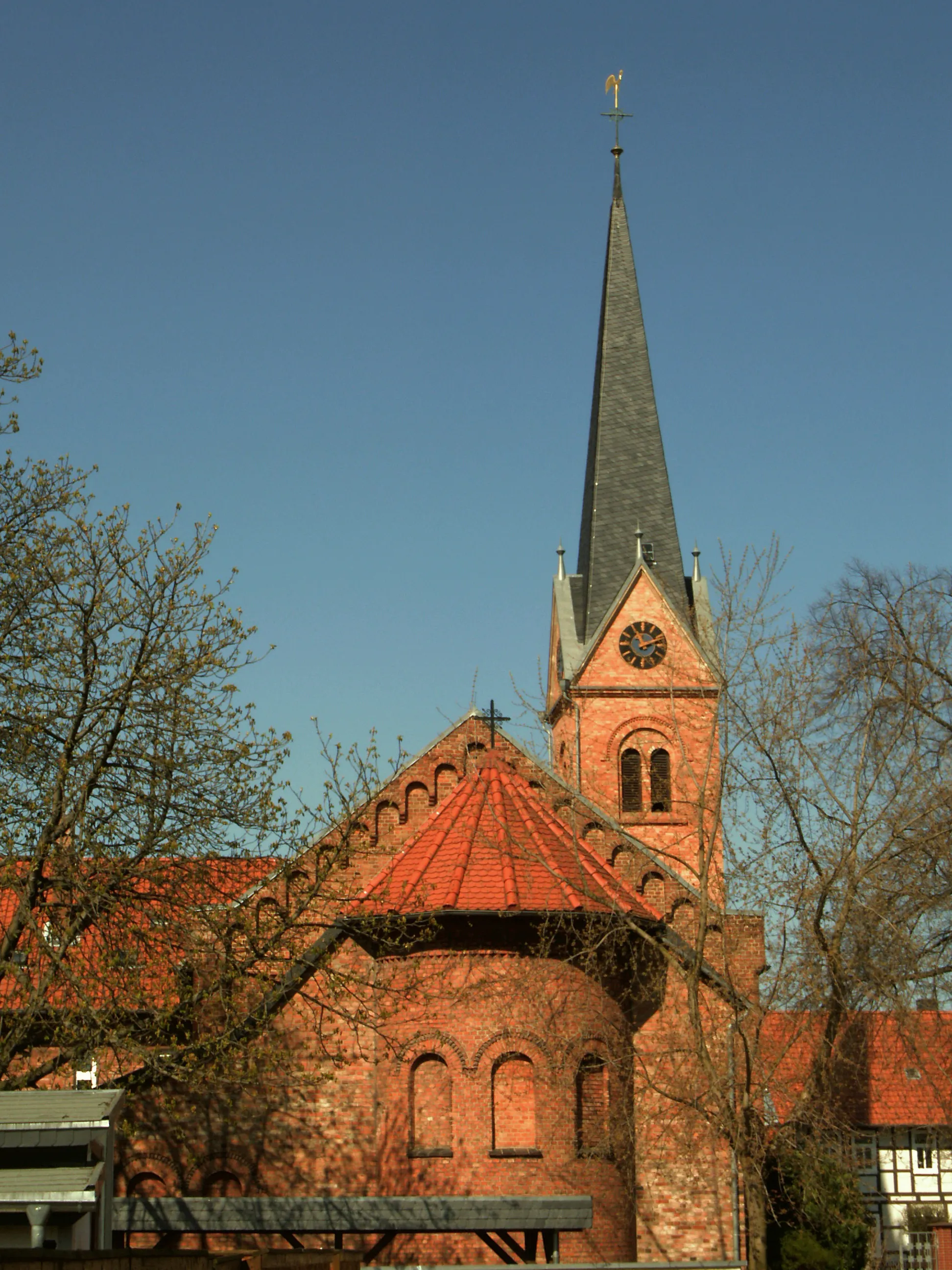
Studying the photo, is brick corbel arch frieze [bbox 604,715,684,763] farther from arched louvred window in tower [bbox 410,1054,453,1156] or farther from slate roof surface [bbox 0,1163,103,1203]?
slate roof surface [bbox 0,1163,103,1203]

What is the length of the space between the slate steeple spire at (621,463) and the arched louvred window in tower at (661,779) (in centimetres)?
364

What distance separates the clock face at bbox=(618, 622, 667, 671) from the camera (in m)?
36.0

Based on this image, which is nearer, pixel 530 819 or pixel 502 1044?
pixel 502 1044

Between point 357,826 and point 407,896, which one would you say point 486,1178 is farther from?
point 357,826

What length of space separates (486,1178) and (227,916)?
22.7 feet

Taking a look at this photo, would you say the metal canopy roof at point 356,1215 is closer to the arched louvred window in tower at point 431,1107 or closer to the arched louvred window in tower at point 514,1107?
the arched louvred window in tower at point 514,1107

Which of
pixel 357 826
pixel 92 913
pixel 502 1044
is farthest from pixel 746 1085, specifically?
pixel 92 913

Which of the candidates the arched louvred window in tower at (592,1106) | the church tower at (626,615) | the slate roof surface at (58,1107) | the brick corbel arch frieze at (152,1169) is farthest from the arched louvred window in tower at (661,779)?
the slate roof surface at (58,1107)

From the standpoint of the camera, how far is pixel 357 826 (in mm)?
17312

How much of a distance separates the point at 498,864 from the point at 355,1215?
8.24 metres

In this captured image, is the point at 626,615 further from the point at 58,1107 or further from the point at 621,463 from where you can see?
the point at 58,1107

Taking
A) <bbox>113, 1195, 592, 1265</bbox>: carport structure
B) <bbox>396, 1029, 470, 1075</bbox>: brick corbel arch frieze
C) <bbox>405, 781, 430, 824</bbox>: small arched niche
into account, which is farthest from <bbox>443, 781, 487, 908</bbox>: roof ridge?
<bbox>113, 1195, 592, 1265</bbox>: carport structure

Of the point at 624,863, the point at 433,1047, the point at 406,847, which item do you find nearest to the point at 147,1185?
the point at 433,1047

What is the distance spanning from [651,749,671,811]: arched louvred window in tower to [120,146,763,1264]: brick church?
10.0 meters
